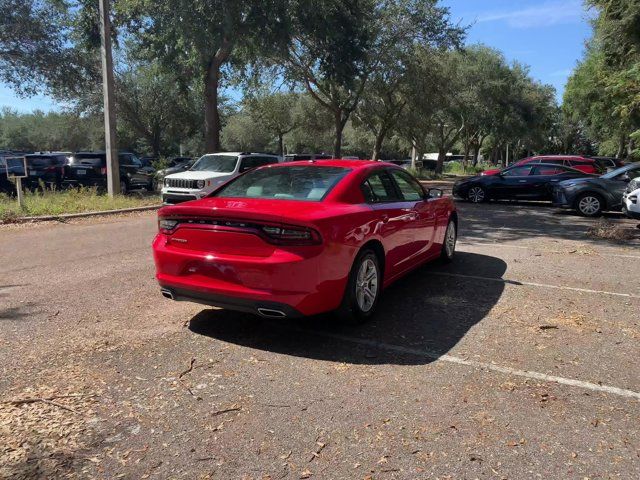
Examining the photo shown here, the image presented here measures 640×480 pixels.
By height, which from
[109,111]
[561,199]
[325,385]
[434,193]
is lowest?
[325,385]

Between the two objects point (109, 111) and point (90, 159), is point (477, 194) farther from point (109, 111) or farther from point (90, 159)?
point (90, 159)

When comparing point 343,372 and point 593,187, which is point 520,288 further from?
point 593,187

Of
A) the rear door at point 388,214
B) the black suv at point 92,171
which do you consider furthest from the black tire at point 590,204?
the black suv at point 92,171

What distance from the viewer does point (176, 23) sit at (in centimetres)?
1391

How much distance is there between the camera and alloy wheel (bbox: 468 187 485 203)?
18.5 metres

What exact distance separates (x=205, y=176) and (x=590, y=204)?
10368 mm

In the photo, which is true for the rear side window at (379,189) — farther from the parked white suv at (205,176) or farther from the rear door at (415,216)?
the parked white suv at (205,176)

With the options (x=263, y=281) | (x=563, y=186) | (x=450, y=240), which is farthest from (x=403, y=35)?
(x=263, y=281)

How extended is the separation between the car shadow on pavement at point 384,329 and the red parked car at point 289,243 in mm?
286

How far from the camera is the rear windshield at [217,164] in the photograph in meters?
14.3

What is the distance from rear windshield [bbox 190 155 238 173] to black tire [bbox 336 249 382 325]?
A: 32.2 ft

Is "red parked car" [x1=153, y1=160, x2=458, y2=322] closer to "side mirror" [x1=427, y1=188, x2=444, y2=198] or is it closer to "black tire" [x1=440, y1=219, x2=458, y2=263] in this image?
"side mirror" [x1=427, y1=188, x2=444, y2=198]

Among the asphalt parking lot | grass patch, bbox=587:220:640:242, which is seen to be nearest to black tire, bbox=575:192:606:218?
grass patch, bbox=587:220:640:242

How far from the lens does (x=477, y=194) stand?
18.7 metres
